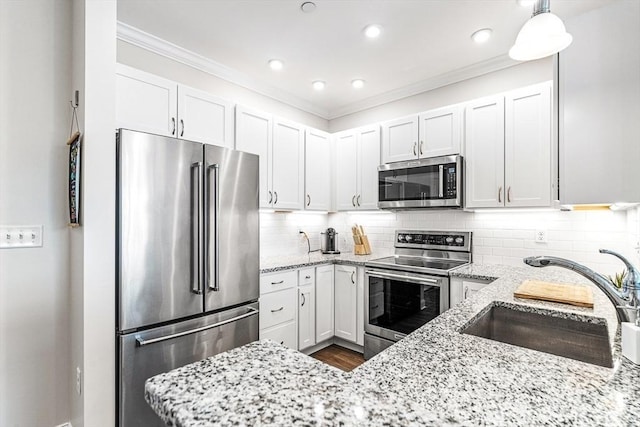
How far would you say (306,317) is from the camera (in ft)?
9.76

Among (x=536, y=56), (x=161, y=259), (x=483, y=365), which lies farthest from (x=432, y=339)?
(x=161, y=259)

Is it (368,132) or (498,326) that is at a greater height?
(368,132)

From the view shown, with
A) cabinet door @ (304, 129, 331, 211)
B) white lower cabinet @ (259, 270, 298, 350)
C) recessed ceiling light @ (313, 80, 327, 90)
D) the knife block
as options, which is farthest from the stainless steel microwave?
white lower cabinet @ (259, 270, 298, 350)

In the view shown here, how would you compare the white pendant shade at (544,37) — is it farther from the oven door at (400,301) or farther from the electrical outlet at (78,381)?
the electrical outlet at (78,381)

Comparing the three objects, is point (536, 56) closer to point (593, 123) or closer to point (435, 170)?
point (593, 123)

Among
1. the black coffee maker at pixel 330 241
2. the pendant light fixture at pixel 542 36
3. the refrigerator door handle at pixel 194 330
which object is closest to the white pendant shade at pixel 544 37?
the pendant light fixture at pixel 542 36

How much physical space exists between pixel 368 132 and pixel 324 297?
5.88 feet

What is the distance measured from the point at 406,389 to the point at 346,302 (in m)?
2.53

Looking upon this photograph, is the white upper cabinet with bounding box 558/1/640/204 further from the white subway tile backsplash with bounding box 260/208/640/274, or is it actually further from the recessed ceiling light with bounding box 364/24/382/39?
the recessed ceiling light with bounding box 364/24/382/39

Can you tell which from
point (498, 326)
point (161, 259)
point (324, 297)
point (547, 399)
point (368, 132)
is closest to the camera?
point (547, 399)

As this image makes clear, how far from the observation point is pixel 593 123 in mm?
952

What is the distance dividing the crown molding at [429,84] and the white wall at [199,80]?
56cm

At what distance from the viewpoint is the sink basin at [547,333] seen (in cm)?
113

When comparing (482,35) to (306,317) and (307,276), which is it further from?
(306,317)
